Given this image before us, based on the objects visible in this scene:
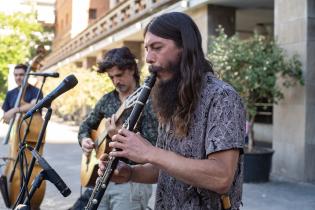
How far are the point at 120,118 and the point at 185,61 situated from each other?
1.36 meters

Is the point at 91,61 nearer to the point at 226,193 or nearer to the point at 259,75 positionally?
the point at 259,75

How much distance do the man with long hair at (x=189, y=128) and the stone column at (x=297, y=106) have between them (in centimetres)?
612

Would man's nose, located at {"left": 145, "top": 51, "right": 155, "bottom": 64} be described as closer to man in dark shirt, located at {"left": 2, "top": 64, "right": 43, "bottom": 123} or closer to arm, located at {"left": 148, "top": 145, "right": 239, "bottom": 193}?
arm, located at {"left": 148, "top": 145, "right": 239, "bottom": 193}

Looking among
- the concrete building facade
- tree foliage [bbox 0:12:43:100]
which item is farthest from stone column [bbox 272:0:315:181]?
tree foliage [bbox 0:12:43:100]

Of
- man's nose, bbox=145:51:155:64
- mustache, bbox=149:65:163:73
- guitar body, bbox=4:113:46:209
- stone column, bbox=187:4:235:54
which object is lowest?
guitar body, bbox=4:113:46:209

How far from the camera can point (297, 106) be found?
310 inches

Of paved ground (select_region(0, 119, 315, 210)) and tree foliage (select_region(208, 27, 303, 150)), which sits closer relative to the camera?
paved ground (select_region(0, 119, 315, 210))

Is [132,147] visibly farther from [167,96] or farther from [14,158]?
[14,158]

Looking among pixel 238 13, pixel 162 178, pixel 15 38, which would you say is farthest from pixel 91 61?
pixel 162 178

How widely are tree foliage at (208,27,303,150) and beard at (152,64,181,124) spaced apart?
550 cm

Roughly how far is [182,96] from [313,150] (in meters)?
6.40

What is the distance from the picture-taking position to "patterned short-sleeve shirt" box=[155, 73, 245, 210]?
179cm

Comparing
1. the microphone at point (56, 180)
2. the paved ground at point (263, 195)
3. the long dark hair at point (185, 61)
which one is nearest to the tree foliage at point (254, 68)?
the paved ground at point (263, 195)

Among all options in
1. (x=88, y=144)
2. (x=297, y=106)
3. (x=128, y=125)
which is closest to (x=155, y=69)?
(x=128, y=125)
